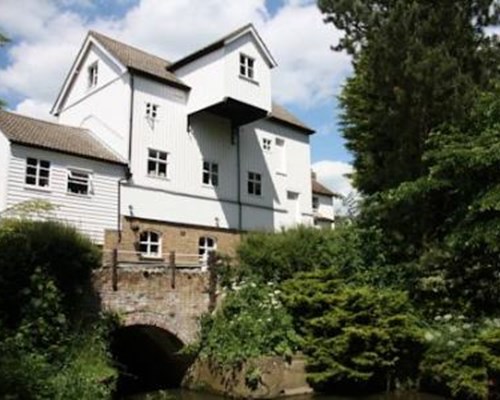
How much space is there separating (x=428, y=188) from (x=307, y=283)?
4553 mm

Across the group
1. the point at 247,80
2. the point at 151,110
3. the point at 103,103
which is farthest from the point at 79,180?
the point at 247,80

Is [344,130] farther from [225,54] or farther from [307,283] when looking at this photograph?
[307,283]

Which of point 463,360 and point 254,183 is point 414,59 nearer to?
point 463,360

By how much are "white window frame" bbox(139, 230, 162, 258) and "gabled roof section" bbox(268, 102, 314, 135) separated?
9.95 metres

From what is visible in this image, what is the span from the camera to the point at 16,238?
14.1 m

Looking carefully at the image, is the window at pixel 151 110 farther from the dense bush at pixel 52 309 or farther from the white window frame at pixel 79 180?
the dense bush at pixel 52 309

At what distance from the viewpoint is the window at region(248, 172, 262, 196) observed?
99.0 feet

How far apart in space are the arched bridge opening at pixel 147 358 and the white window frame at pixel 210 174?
954cm

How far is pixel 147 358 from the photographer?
2077cm

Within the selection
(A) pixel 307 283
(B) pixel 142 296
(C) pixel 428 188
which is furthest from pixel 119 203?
(C) pixel 428 188

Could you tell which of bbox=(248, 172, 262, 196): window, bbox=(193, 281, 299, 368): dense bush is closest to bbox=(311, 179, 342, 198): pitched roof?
bbox=(248, 172, 262, 196): window

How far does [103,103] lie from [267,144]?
29.3 ft

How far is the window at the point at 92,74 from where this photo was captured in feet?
92.1

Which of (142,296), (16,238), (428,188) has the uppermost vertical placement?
(428,188)
